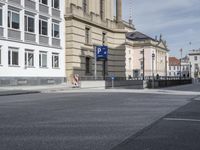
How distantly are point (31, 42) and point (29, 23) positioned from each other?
197cm

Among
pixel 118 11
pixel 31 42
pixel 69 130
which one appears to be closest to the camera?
pixel 69 130

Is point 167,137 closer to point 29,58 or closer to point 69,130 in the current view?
point 69,130

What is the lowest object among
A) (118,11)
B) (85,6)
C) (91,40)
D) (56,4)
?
(91,40)

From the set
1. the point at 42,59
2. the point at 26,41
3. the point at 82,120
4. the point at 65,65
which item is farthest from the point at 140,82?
the point at 82,120

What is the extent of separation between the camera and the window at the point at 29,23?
122 ft

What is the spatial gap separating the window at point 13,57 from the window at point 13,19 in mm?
2259

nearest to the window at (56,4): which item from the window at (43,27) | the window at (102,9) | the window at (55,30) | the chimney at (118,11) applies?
the window at (55,30)

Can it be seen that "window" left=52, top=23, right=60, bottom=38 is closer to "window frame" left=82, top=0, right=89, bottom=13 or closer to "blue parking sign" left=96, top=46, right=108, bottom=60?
"blue parking sign" left=96, top=46, right=108, bottom=60

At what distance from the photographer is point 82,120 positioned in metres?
11.3

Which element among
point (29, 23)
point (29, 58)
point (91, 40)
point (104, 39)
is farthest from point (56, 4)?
point (104, 39)

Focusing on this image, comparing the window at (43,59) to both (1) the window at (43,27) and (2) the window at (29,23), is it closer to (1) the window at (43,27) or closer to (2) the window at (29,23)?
(1) the window at (43,27)

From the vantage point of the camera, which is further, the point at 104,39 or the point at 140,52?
the point at 140,52

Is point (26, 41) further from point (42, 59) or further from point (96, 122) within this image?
point (96, 122)

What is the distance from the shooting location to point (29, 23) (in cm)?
3781
